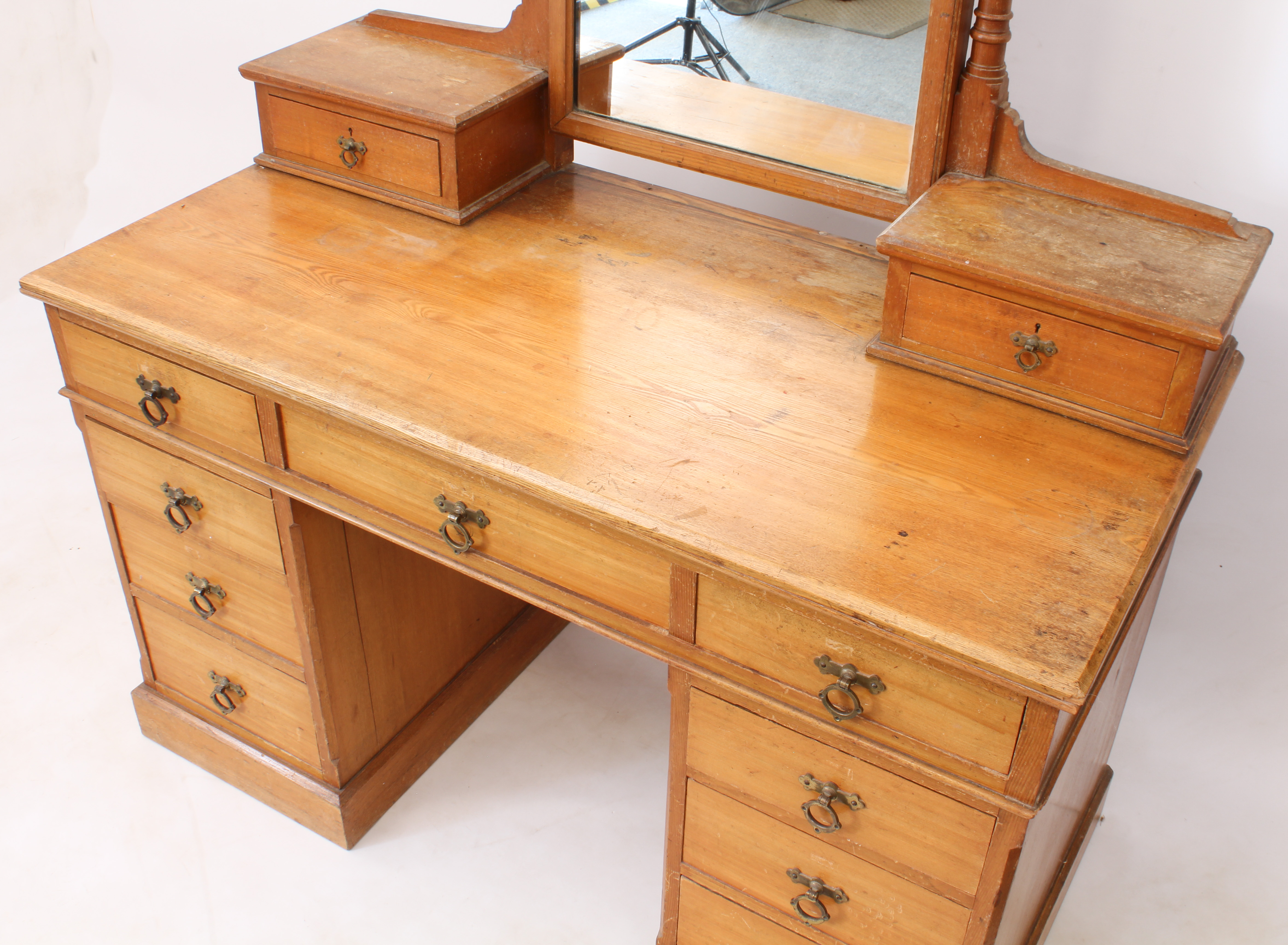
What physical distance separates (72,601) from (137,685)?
30 centimetres

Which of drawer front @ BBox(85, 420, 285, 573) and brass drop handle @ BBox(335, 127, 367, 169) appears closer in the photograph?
drawer front @ BBox(85, 420, 285, 573)

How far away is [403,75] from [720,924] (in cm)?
134

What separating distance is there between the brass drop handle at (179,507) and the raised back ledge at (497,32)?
0.84 meters

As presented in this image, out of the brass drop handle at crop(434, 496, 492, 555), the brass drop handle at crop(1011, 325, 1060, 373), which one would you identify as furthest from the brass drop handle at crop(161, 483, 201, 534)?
the brass drop handle at crop(1011, 325, 1060, 373)

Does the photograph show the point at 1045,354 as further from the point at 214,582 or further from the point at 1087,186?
the point at 214,582

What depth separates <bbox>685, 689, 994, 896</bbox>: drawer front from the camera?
4.27 ft

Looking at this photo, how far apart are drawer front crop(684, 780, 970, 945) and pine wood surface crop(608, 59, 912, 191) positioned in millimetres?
871

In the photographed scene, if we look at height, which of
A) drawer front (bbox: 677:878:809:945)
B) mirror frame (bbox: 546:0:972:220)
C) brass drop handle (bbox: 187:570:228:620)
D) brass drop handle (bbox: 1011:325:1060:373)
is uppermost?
mirror frame (bbox: 546:0:972:220)

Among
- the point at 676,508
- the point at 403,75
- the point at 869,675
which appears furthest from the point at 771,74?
the point at 869,675

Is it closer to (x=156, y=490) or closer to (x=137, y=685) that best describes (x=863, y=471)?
(x=156, y=490)

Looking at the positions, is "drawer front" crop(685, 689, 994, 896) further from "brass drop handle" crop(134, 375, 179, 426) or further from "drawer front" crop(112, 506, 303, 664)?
"brass drop handle" crop(134, 375, 179, 426)

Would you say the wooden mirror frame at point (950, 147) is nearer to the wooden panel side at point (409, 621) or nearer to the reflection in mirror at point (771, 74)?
the reflection in mirror at point (771, 74)

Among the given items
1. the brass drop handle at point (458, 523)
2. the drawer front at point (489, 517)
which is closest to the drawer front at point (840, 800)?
the drawer front at point (489, 517)

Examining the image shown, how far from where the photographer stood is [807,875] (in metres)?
1.47
